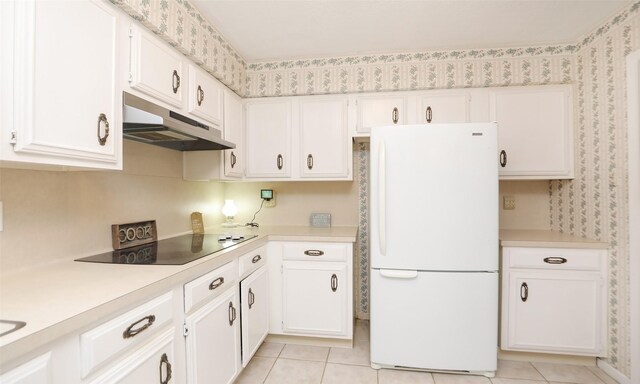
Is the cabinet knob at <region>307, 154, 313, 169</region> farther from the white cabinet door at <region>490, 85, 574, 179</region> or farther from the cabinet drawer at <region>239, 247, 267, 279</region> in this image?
the white cabinet door at <region>490, 85, 574, 179</region>

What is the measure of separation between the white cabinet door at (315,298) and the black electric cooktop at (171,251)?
485 mm

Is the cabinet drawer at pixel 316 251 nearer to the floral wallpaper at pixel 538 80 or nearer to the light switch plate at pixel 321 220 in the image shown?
the light switch plate at pixel 321 220

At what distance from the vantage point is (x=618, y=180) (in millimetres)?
1793

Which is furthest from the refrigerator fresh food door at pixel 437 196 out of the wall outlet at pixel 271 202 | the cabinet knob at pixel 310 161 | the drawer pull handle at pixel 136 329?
the drawer pull handle at pixel 136 329

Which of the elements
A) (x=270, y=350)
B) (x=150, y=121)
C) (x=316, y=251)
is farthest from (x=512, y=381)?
(x=150, y=121)

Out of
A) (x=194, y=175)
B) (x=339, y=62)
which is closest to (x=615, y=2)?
(x=339, y=62)

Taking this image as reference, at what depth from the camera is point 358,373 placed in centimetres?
190

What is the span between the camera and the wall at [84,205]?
1.13 metres

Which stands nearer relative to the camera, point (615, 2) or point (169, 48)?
point (169, 48)

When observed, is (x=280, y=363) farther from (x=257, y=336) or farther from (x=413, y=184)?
(x=413, y=184)

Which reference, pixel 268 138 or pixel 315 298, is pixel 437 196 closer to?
pixel 315 298

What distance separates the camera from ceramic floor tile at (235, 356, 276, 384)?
182 cm

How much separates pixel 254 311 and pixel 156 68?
1.52 m

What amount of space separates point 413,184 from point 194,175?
158 cm
